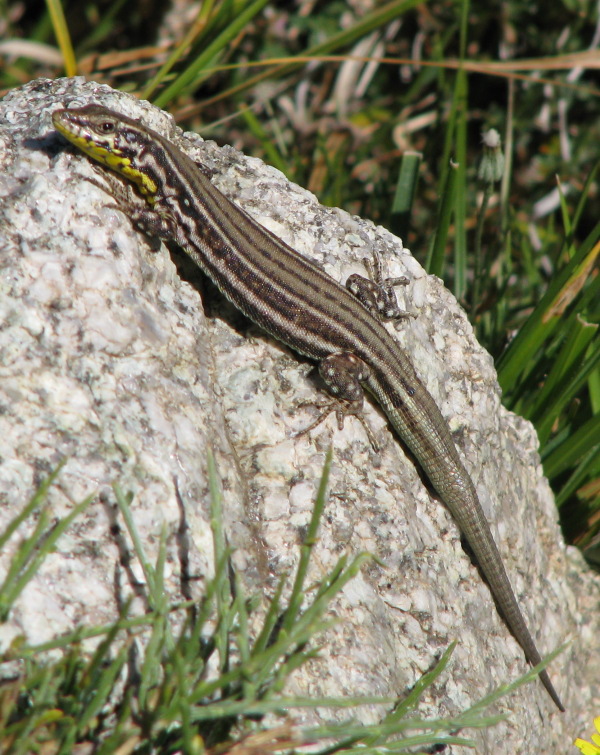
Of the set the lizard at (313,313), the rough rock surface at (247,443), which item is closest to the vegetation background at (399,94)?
the rough rock surface at (247,443)

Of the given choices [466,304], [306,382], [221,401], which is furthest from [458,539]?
[466,304]

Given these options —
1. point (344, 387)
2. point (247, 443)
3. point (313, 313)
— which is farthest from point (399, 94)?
point (247, 443)

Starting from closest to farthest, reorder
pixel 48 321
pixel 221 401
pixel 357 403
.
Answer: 1. pixel 48 321
2. pixel 221 401
3. pixel 357 403

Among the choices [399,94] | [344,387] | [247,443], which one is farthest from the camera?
[399,94]

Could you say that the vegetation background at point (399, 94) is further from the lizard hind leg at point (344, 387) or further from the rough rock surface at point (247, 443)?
the lizard hind leg at point (344, 387)

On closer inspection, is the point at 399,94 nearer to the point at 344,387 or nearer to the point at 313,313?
the point at 313,313

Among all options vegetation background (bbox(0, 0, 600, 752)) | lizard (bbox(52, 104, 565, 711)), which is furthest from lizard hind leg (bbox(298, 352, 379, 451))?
vegetation background (bbox(0, 0, 600, 752))

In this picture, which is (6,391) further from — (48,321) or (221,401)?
(221,401)

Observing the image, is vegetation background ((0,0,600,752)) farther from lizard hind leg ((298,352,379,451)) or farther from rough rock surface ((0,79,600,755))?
lizard hind leg ((298,352,379,451))
